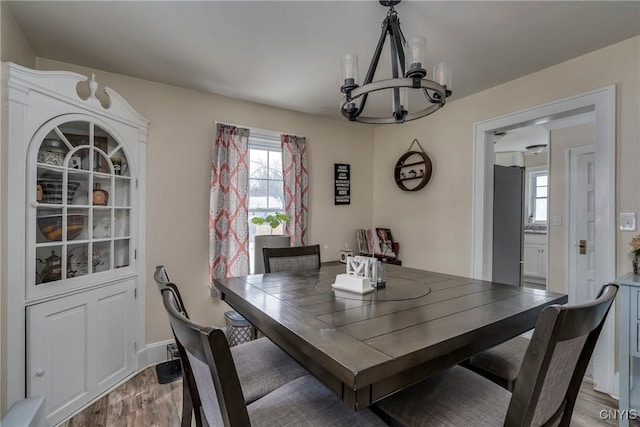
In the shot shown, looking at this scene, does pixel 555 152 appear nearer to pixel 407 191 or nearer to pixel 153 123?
pixel 407 191

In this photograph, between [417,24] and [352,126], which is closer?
[417,24]

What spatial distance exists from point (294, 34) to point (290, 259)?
1.62m

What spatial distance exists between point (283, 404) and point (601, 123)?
110 inches

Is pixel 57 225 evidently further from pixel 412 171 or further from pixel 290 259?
pixel 412 171

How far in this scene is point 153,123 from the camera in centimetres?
272

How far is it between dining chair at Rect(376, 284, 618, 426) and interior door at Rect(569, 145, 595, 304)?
10.3 ft

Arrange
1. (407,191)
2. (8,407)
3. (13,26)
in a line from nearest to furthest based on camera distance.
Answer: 1. (8,407)
2. (13,26)
3. (407,191)

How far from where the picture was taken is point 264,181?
343cm

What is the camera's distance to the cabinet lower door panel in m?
1.83

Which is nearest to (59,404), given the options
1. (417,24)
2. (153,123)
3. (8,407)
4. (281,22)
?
(8,407)

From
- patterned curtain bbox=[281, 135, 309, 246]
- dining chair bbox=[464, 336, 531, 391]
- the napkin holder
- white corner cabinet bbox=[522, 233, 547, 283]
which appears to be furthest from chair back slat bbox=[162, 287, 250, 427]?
white corner cabinet bbox=[522, 233, 547, 283]

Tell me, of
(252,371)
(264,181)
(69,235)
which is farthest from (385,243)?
(69,235)

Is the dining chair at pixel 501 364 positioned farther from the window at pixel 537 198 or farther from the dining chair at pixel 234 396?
the window at pixel 537 198
